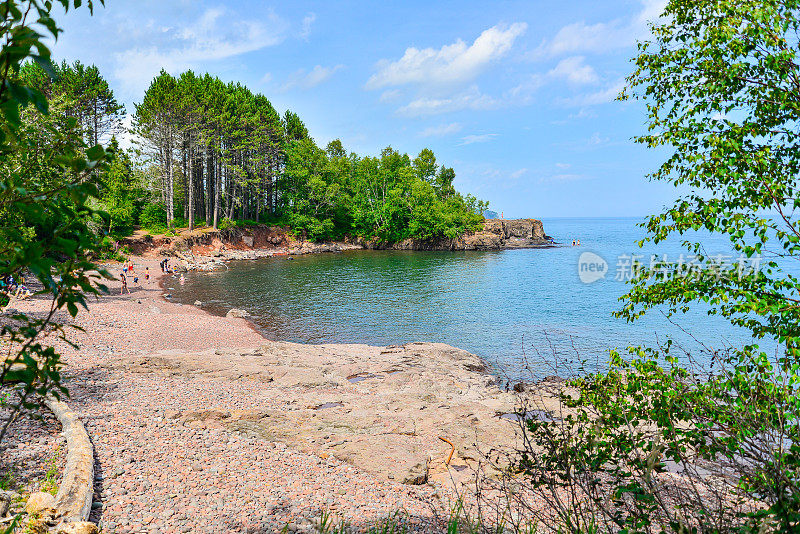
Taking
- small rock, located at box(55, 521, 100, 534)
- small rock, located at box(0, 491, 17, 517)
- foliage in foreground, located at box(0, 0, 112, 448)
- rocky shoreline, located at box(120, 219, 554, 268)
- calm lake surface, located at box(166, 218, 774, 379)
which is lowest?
calm lake surface, located at box(166, 218, 774, 379)

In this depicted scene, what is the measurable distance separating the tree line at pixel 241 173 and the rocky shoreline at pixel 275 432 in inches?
1128

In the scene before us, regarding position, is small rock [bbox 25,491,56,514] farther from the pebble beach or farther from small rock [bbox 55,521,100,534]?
the pebble beach

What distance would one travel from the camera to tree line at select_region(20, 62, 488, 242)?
52500 mm

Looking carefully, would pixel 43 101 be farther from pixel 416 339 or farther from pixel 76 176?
pixel 416 339

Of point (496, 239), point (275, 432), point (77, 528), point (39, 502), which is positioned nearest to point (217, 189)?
point (496, 239)

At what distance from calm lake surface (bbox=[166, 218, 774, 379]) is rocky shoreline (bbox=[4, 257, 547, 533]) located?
281 cm

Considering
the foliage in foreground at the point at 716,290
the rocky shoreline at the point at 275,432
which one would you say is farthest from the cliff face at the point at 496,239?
the foliage in foreground at the point at 716,290

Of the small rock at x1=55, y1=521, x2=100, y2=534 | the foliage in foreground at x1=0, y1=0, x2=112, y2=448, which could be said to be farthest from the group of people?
the foliage in foreground at x1=0, y1=0, x2=112, y2=448

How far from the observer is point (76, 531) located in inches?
212

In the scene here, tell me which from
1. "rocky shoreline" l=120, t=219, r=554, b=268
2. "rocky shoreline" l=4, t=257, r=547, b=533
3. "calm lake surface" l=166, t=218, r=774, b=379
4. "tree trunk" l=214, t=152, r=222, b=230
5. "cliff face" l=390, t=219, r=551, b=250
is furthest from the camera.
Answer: "cliff face" l=390, t=219, r=551, b=250

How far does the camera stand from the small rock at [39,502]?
18.2 ft

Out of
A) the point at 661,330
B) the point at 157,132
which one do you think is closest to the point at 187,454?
the point at 661,330

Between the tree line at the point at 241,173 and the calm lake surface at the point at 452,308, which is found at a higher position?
the tree line at the point at 241,173

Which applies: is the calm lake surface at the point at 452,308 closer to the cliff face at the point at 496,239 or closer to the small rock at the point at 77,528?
the small rock at the point at 77,528
